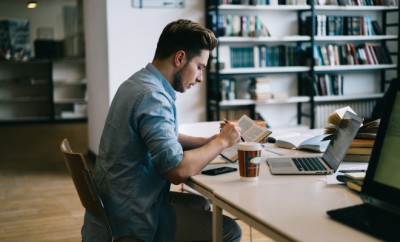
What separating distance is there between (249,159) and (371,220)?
56cm

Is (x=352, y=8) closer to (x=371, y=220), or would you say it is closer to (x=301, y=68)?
(x=301, y=68)

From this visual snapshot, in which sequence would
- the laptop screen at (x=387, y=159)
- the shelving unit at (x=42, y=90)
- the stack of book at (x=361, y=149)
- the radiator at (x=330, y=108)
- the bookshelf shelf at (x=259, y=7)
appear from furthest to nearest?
1. the shelving unit at (x=42, y=90)
2. the radiator at (x=330, y=108)
3. the bookshelf shelf at (x=259, y=7)
4. the stack of book at (x=361, y=149)
5. the laptop screen at (x=387, y=159)

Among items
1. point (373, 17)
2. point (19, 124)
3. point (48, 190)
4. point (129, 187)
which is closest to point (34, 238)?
point (48, 190)

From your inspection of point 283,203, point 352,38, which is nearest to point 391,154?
point 283,203

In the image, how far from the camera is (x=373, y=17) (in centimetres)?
679

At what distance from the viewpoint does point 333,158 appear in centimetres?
211

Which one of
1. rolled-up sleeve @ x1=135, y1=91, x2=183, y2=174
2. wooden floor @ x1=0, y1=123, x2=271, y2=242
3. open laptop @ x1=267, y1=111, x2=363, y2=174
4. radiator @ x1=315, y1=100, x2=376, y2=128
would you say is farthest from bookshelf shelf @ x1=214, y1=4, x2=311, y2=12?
rolled-up sleeve @ x1=135, y1=91, x2=183, y2=174

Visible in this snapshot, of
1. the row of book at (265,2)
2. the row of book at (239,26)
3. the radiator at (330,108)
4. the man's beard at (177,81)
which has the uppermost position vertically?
the row of book at (265,2)

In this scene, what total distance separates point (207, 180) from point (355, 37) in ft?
16.1

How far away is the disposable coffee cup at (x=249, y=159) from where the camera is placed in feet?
6.27

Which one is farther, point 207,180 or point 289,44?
point 289,44

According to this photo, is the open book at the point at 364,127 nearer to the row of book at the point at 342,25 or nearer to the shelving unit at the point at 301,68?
the shelving unit at the point at 301,68

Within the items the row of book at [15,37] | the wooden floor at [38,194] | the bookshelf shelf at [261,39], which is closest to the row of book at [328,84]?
the bookshelf shelf at [261,39]

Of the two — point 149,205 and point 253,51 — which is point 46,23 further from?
point 149,205
